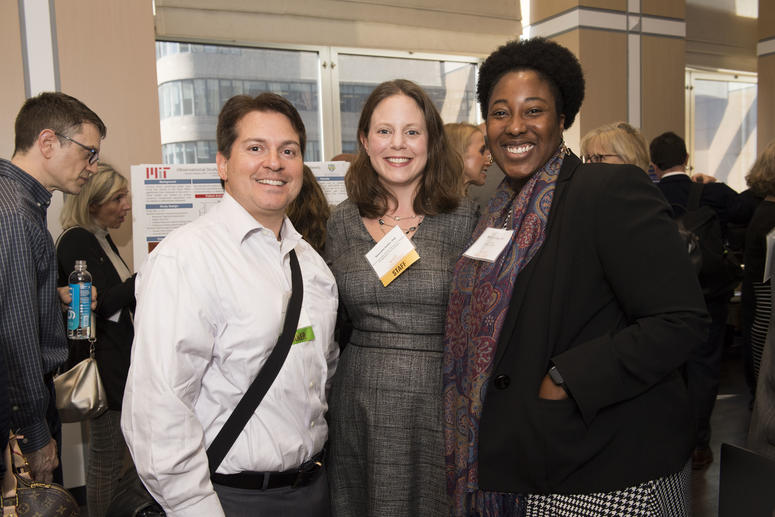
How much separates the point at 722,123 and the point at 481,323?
7.96 metres

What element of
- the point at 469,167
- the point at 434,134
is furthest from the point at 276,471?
the point at 469,167

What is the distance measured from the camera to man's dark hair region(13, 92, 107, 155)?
2201mm

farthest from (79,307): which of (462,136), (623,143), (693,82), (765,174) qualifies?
(693,82)

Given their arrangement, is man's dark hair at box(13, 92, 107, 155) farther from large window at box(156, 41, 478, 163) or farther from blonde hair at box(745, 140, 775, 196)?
blonde hair at box(745, 140, 775, 196)

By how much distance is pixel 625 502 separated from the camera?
4.14 ft

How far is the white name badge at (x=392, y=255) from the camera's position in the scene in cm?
181

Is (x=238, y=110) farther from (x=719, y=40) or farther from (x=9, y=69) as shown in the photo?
(x=719, y=40)

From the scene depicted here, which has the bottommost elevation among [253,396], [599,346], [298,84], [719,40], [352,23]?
[253,396]

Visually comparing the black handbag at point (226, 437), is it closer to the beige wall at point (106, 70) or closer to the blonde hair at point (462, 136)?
the blonde hair at point (462, 136)

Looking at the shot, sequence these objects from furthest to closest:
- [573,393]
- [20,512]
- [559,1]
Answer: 1. [559,1]
2. [20,512]
3. [573,393]

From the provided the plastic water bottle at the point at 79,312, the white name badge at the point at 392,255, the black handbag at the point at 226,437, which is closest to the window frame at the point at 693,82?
the white name badge at the point at 392,255

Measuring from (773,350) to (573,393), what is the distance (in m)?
0.99

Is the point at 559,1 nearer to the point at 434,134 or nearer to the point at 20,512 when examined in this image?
the point at 434,134

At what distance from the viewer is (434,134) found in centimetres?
200
